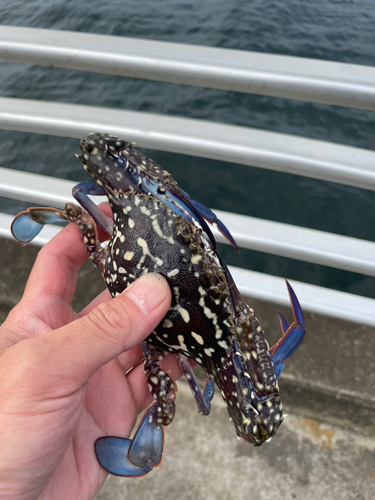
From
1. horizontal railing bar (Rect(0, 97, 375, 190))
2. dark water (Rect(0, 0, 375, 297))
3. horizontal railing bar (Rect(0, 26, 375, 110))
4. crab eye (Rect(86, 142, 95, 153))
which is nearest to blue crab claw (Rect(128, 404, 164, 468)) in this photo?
crab eye (Rect(86, 142, 95, 153))

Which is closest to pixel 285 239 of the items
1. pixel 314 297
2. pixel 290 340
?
pixel 314 297

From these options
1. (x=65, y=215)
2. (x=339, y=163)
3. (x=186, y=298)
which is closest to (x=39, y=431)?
(x=186, y=298)

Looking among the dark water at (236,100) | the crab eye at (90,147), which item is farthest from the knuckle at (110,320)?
the dark water at (236,100)

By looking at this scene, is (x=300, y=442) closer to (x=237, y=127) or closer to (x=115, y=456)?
(x=115, y=456)

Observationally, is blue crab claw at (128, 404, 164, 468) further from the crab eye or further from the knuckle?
the crab eye

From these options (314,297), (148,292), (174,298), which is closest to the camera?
(148,292)

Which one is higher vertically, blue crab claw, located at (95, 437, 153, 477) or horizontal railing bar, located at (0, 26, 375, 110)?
horizontal railing bar, located at (0, 26, 375, 110)

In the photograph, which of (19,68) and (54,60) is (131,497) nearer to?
(54,60)
